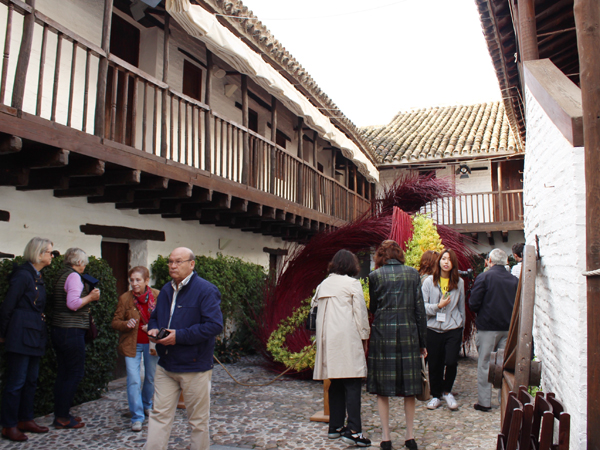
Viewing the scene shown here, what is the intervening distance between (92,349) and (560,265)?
455 centimetres

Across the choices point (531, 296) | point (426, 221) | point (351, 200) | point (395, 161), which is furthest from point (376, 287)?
point (395, 161)

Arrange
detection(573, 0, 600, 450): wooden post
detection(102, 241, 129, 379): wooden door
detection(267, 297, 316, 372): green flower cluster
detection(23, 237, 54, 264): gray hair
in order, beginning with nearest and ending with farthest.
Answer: detection(573, 0, 600, 450): wooden post
detection(23, 237, 54, 264): gray hair
detection(267, 297, 316, 372): green flower cluster
detection(102, 241, 129, 379): wooden door

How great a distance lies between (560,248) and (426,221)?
13.5 ft

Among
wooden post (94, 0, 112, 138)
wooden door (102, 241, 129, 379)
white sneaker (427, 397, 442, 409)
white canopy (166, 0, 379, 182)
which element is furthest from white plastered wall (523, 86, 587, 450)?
wooden door (102, 241, 129, 379)

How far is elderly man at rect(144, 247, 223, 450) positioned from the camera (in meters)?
3.14

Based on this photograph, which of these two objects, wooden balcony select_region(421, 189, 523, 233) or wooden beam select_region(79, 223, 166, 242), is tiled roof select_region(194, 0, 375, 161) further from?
wooden balcony select_region(421, 189, 523, 233)

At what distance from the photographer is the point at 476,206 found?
14.5 m

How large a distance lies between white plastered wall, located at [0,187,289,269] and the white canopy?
245 cm

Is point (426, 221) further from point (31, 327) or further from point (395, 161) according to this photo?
point (395, 161)

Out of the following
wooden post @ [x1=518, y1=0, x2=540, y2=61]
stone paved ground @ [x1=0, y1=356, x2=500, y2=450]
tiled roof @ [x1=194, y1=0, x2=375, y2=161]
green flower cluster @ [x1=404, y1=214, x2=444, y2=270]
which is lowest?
stone paved ground @ [x1=0, y1=356, x2=500, y2=450]

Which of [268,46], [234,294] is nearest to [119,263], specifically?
[234,294]

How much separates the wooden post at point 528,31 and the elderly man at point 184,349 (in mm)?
3400

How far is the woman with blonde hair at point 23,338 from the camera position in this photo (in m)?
3.93

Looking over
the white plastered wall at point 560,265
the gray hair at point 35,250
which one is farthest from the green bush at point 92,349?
the white plastered wall at point 560,265
